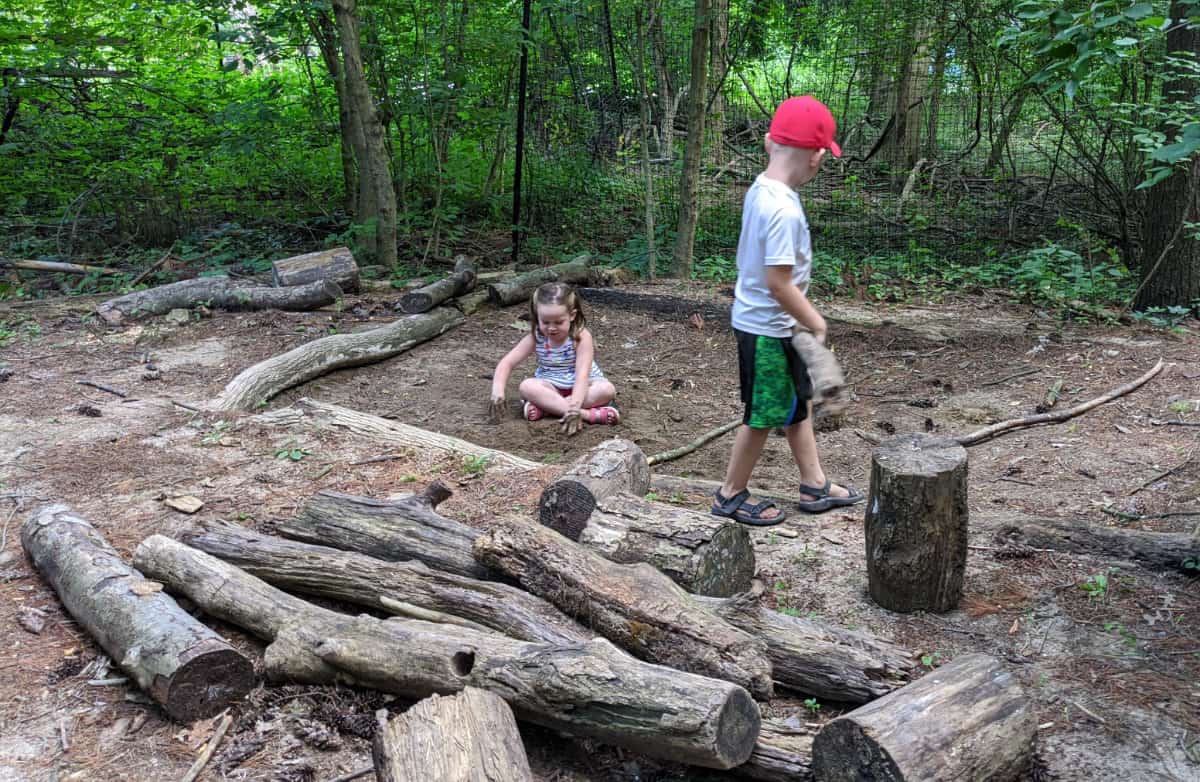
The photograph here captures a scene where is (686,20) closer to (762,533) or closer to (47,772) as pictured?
(762,533)

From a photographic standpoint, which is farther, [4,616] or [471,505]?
[471,505]

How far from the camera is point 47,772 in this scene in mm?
2686

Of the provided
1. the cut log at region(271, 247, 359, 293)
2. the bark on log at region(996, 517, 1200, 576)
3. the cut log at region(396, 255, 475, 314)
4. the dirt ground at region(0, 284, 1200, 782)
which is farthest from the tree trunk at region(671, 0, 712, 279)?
the bark on log at region(996, 517, 1200, 576)

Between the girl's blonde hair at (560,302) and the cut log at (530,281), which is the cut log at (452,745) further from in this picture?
the cut log at (530,281)

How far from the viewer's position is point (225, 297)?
858 centimetres

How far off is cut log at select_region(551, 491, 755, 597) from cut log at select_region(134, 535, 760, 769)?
68cm

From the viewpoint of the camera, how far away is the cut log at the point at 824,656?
9.36 ft

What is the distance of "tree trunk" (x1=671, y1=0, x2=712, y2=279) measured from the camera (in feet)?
28.5

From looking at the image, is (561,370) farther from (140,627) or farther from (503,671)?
(503,671)

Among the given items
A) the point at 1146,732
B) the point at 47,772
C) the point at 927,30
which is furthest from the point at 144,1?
the point at 1146,732

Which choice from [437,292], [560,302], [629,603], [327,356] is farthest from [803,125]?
[437,292]

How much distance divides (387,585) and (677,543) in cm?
109

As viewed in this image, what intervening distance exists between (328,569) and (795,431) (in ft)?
6.74

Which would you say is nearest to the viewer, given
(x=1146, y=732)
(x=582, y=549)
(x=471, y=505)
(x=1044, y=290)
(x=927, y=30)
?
(x=1146, y=732)
